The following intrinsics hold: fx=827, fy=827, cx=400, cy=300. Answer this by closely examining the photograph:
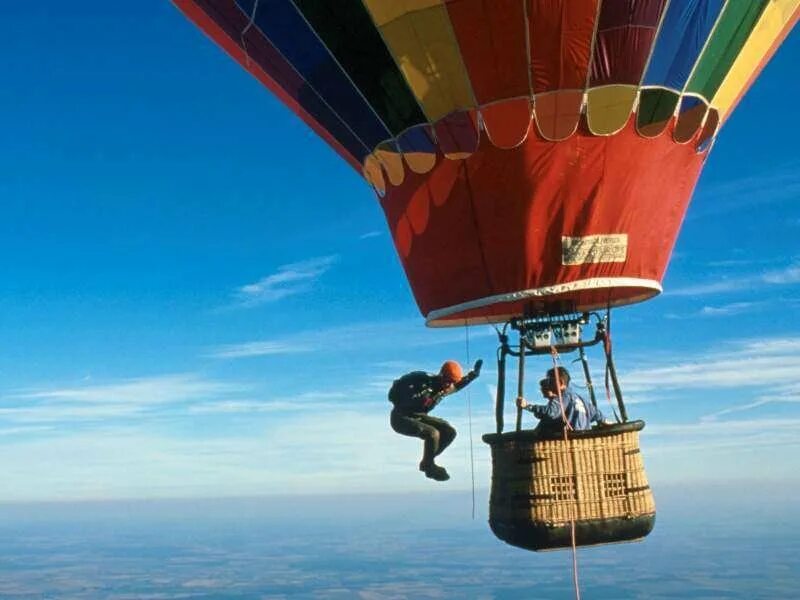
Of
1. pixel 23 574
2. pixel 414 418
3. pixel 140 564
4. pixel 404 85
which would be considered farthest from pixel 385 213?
pixel 140 564

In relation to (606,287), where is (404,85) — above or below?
above

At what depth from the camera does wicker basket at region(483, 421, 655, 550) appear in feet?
15.6

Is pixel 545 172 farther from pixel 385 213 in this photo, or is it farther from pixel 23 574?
pixel 23 574

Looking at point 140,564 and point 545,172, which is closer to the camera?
point 545,172

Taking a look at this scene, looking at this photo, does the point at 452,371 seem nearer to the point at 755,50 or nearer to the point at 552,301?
the point at 552,301

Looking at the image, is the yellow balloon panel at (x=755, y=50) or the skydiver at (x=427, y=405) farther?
the yellow balloon panel at (x=755, y=50)

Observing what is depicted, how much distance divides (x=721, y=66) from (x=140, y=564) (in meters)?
207

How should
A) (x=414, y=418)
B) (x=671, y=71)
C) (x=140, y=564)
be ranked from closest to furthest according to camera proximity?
(x=671, y=71)
(x=414, y=418)
(x=140, y=564)

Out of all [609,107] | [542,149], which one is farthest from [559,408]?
[609,107]

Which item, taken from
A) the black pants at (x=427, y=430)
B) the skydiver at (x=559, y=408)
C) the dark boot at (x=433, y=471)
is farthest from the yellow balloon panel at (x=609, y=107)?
the dark boot at (x=433, y=471)

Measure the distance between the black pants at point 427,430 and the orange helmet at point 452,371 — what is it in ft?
1.16

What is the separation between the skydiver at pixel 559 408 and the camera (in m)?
4.86

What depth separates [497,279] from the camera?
17.0 ft

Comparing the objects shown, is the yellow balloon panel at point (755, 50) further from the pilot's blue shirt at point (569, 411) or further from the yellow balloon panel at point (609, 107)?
the pilot's blue shirt at point (569, 411)
